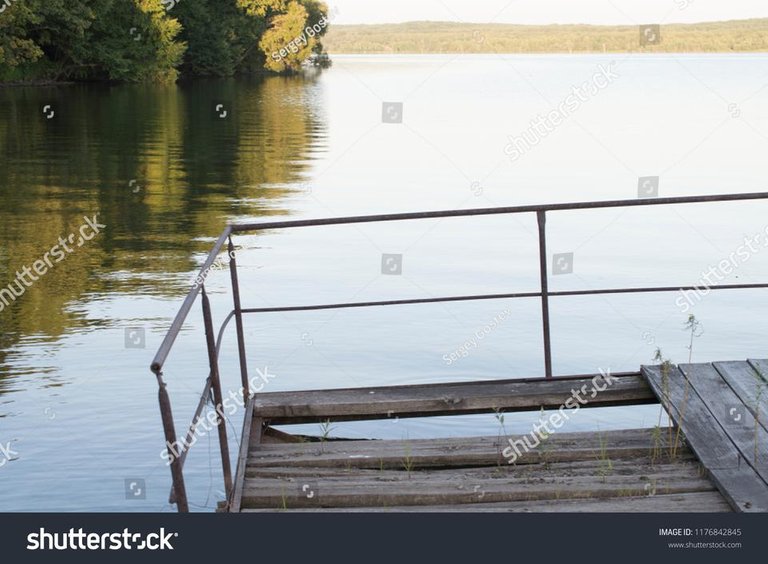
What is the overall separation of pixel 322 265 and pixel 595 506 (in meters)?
13.6

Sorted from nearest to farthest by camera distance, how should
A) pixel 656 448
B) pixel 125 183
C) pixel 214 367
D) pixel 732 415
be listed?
pixel 214 367 → pixel 656 448 → pixel 732 415 → pixel 125 183

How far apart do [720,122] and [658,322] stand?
33.9 metres

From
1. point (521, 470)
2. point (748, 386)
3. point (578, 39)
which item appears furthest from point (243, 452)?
point (578, 39)

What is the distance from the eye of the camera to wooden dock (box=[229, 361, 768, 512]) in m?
5.80

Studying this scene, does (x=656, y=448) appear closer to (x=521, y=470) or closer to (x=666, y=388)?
(x=666, y=388)

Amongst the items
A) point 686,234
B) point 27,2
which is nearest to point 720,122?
point 686,234

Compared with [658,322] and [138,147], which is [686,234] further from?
[138,147]

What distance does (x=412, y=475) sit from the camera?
6.20 m

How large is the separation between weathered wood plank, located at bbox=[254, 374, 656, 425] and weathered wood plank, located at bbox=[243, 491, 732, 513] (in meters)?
1.15

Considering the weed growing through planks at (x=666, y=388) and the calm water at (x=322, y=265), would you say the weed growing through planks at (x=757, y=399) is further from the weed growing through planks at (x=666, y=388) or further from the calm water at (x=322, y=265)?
the calm water at (x=322, y=265)

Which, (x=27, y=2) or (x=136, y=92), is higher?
(x=27, y=2)

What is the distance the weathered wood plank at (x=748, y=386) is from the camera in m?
6.59

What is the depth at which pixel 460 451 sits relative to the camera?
647 cm
